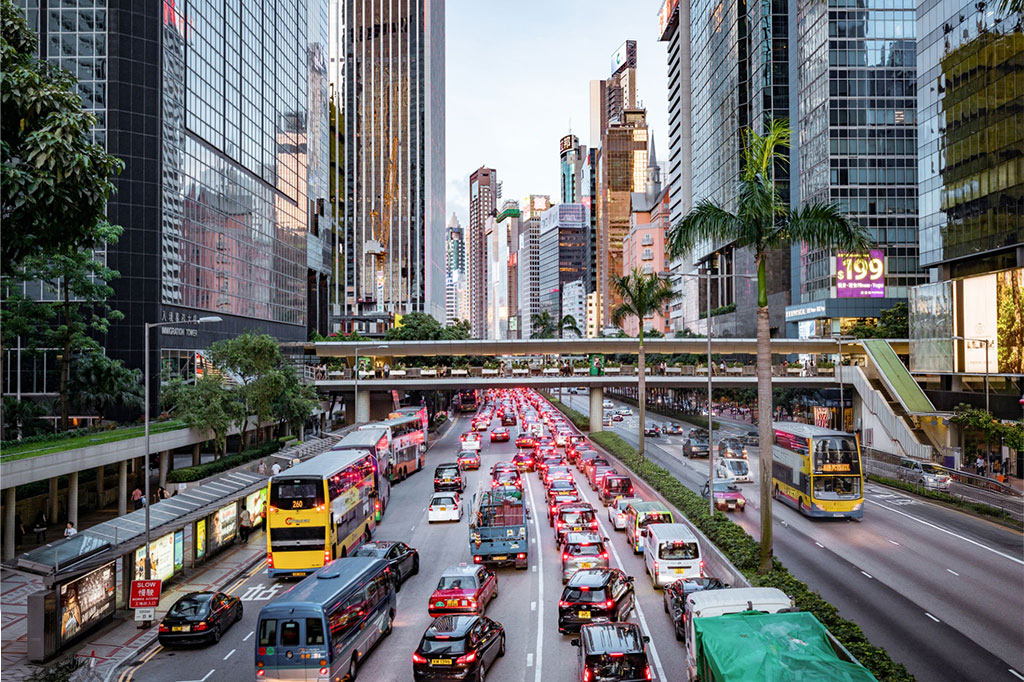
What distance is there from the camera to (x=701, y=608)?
1496 centimetres

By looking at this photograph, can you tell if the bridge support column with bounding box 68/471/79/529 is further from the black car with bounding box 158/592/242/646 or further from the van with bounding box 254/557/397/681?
the van with bounding box 254/557/397/681

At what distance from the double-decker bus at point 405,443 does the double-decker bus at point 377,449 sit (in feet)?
7.11

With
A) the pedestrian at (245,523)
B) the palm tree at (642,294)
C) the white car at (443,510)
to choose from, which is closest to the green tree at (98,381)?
the pedestrian at (245,523)

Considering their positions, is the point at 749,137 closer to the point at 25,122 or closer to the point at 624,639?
the point at 624,639

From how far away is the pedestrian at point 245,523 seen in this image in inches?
1241

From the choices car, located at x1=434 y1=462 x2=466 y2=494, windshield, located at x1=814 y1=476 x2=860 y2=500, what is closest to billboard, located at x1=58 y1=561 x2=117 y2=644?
car, located at x1=434 y1=462 x2=466 y2=494

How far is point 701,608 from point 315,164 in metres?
101

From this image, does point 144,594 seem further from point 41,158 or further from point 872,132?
point 872,132

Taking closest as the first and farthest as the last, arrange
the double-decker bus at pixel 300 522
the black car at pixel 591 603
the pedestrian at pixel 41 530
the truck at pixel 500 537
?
the black car at pixel 591 603
the double-decker bus at pixel 300 522
the truck at pixel 500 537
the pedestrian at pixel 41 530

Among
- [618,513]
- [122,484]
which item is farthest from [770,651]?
[122,484]

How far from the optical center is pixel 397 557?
24594mm

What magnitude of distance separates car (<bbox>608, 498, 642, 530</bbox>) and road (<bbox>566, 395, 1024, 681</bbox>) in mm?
5321

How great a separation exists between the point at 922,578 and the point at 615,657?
575 inches

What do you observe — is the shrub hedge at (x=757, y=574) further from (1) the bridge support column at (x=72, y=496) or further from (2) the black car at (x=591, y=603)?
(1) the bridge support column at (x=72, y=496)
